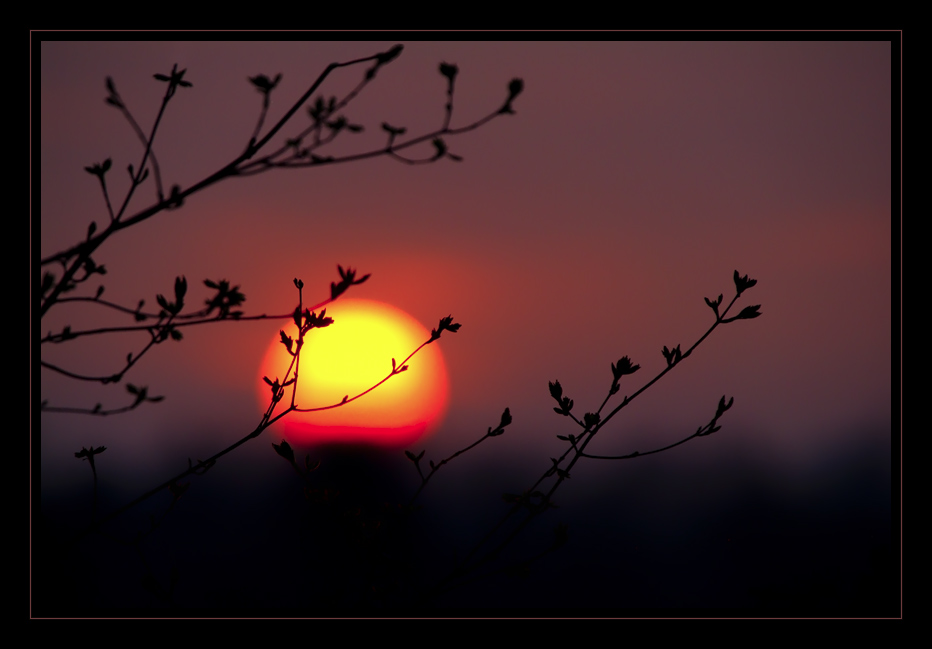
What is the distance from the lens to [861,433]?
9.03 meters

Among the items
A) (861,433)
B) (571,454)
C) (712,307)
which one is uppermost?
(712,307)

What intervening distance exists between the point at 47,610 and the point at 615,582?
5.73 m

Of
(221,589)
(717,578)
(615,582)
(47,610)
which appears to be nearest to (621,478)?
(615,582)

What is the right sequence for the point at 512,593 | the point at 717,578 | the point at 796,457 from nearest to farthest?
the point at 717,578
the point at 796,457
the point at 512,593

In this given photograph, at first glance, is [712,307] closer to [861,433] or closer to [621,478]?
[621,478]

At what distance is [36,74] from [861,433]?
10.2 m

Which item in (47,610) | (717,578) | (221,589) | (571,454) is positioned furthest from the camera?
(221,589)

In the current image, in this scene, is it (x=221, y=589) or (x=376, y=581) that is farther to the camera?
(x=221, y=589)

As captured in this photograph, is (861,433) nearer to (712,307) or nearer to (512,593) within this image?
(512,593)

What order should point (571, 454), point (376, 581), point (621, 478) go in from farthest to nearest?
Answer: 1. point (621, 478)
2. point (376, 581)
3. point (571, 454)

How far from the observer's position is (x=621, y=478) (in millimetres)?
8789
